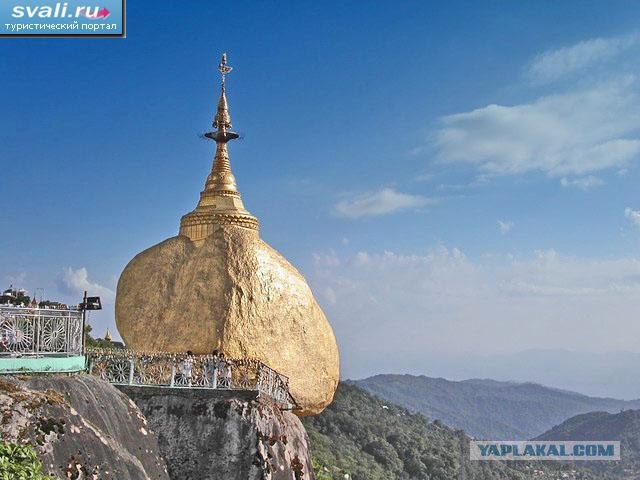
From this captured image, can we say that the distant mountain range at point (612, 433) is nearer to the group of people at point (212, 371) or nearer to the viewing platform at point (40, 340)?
the group of people at point (212, 371)

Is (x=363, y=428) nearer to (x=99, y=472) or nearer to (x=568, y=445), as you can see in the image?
(x=568, y=445)

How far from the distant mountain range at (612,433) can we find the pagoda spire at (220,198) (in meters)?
78.6

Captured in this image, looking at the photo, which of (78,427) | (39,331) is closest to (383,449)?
(39,331)

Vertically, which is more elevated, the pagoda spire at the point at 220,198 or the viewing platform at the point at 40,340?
the pagoda spire at the point at 220,198

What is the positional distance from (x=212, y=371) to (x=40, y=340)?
4.87 metres

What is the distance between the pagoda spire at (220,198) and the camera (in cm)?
2520

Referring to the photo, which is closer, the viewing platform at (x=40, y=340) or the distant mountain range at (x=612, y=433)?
the viewing platform at (x=40, y=340)

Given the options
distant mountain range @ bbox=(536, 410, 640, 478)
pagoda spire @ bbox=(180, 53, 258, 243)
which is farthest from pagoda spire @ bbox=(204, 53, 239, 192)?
distant mountain range @ bbox=(536, 410, 640, 478)

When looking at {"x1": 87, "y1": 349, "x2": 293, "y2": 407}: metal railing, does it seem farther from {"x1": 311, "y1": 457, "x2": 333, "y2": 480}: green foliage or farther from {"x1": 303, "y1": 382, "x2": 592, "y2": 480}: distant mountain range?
{"x1": 303, "y1": 382, "x2": 592, "y2": 480}: distant mountain range

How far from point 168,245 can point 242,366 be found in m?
5.70

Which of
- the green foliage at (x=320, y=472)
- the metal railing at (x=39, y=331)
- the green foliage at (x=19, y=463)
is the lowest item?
the green foliage at (x=320, y=472)

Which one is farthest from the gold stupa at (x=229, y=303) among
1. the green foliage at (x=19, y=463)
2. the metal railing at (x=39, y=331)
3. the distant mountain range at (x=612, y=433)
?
the distant mountain range at (x=612, y=433)

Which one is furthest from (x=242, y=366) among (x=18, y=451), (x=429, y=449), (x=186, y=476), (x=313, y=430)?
(x=429, y=449)

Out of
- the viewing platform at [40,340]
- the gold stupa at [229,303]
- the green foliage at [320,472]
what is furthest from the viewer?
the green foliage at [320,472]
